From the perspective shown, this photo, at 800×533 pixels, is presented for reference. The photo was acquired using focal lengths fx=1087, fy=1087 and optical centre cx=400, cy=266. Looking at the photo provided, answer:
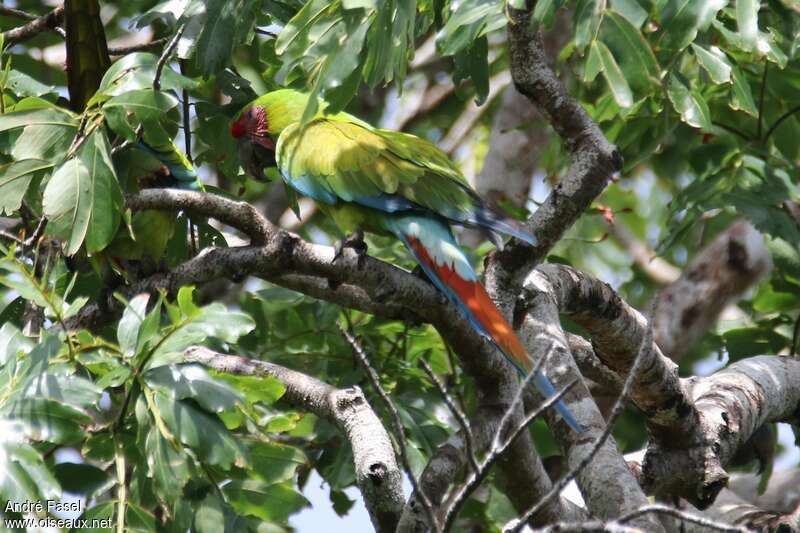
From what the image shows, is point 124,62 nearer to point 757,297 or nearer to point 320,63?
point 320,63

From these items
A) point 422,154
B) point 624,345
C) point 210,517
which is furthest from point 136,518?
point 624,345

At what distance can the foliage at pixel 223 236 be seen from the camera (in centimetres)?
196

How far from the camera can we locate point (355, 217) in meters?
3.20

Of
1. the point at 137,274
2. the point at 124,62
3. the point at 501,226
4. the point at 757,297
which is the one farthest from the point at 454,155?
the point at 124,62

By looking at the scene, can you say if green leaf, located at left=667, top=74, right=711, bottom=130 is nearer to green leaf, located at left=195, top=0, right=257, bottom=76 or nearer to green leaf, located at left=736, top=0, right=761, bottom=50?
green leaf, located at left=736, top=0, right=761, bottom=50

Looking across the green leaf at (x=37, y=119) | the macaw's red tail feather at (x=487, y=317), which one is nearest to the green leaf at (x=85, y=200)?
the green leaf at (x=37, y=119)

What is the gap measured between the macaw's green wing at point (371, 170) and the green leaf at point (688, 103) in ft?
1.96

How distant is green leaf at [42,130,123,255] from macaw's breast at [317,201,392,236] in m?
1.03

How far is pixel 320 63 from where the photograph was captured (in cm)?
224

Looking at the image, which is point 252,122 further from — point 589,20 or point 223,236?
point 589,20

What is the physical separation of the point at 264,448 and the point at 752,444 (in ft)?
6.27

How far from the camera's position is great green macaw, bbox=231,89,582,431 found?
8.93ft

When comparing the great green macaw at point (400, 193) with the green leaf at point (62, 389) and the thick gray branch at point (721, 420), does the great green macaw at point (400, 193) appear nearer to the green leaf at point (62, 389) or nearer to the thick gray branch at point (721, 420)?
the thick gray branch at point (721, 420)

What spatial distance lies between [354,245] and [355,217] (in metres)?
0.27
